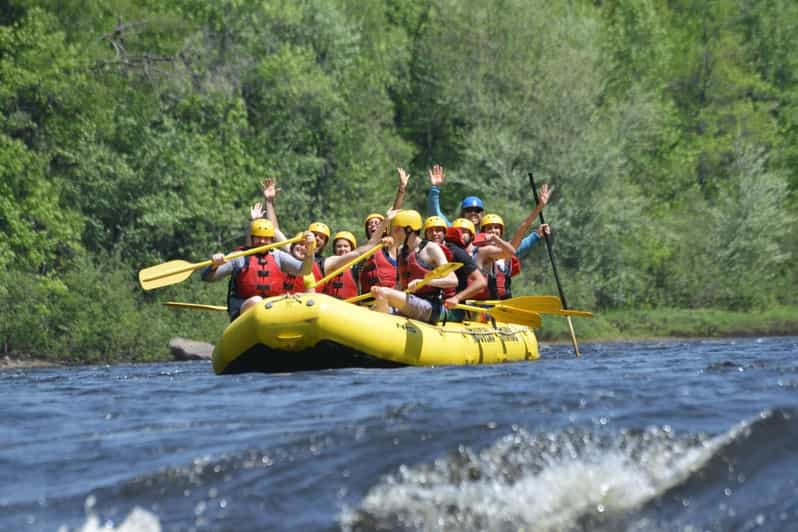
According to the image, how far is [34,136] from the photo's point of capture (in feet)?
73.4

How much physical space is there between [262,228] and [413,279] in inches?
56.2

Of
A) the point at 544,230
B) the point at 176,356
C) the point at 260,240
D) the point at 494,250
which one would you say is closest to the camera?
the point at 260,240

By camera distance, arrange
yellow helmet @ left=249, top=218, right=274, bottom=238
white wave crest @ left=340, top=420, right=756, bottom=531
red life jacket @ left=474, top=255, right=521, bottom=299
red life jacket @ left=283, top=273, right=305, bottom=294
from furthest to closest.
→ 1. red life jacket @ left=474, top=255, right=521, bottom=299
2. red life jacket @ left=283, top=273, right=305, bottom=294
3. yellow helmet @ left=249, top=218, right=274, bottom=238
4. white wave crest @ left=340, top=420, right=756, bottom=531

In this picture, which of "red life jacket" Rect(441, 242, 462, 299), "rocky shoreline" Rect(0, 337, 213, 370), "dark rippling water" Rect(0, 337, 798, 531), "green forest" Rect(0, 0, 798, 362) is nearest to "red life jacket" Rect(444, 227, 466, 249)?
"red life jacket" Rect(441, 242, 462, 299)

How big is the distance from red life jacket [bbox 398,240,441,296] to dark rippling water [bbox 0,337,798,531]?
10.2ft

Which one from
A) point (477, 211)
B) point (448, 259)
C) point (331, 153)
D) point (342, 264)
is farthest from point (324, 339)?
point (331, 153)

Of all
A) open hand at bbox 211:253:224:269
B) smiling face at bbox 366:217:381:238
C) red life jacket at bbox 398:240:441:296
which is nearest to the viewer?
open hand at bbox 211:253:224:269

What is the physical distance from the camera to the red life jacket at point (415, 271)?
449 inches

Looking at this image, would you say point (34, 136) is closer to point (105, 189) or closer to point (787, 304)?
point (105, 189)

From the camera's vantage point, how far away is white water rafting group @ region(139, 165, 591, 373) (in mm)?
10016

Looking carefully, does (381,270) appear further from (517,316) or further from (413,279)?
(517,316)

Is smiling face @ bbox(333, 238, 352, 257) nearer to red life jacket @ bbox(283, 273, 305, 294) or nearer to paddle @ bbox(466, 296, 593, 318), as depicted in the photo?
red life jacket @ bbox(283, 273, 305, 294)

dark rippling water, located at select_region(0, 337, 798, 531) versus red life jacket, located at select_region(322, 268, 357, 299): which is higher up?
red life jacket, located at select_region(322, 268, 357, 299)

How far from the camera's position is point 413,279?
1152 cm
